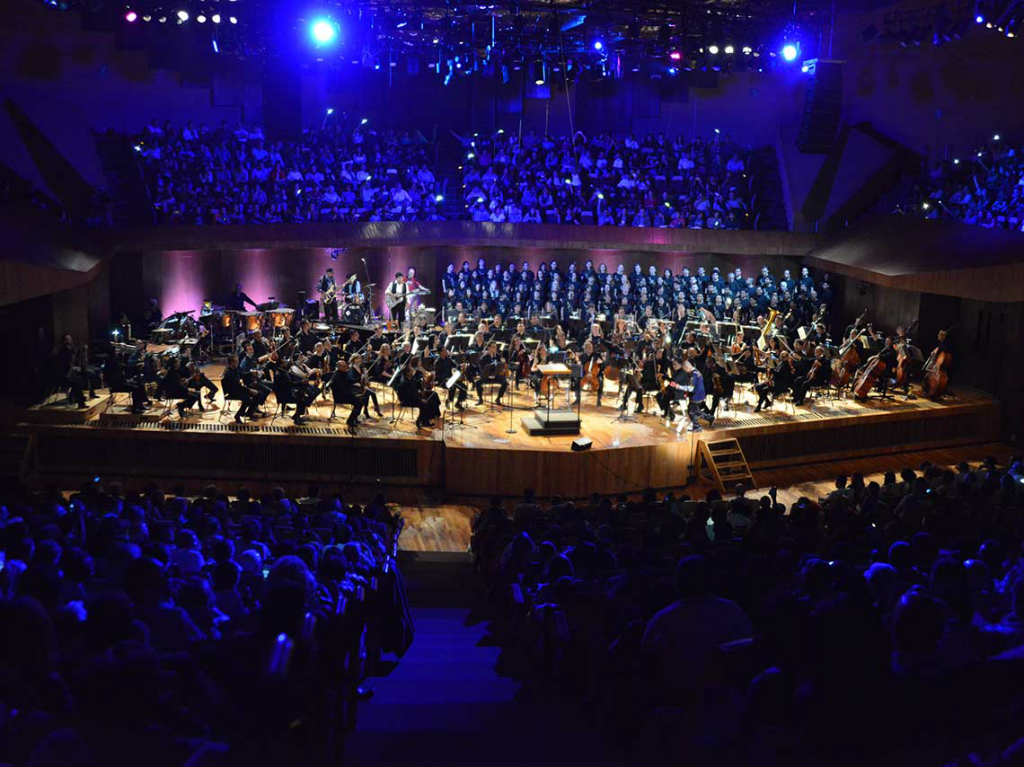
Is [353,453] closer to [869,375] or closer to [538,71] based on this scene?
[869,375]

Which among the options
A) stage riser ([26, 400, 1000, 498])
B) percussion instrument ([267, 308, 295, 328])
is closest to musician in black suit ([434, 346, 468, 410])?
stage riser ([26, 400, 1000, 498])

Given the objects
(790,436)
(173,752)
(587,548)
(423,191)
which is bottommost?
(790,436)

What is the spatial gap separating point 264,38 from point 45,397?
10057 mm

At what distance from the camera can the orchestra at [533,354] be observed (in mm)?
14414

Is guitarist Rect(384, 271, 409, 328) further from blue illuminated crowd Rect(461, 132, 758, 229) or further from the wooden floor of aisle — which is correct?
the wooden floor of aisle

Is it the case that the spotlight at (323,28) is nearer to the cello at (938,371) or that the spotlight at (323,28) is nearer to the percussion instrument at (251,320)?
the percussion instrument at (251,320)

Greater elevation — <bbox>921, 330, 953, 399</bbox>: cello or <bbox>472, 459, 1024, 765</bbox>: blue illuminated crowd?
<bbox>472, 459, 1024, 765</bbox>: blue illuminated crowd

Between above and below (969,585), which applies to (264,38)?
above

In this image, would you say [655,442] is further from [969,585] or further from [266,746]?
[266,746]

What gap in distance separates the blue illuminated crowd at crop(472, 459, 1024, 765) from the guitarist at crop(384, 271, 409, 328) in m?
12.8

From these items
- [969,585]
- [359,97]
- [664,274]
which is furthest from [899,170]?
[969,585]

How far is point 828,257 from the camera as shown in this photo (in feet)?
70.4

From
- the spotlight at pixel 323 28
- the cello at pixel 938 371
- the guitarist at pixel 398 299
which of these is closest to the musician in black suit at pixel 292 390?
the guitarist at pixel 398 299

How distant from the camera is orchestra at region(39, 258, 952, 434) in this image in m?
14.4
